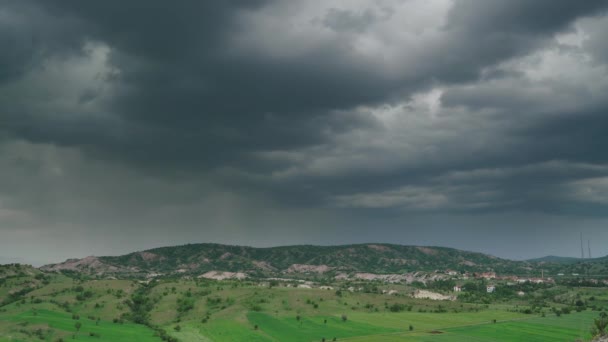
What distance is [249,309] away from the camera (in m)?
196

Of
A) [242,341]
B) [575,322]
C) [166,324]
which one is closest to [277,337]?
[242,341]

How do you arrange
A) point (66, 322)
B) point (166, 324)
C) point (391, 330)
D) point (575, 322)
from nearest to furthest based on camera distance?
point (66, 322) → point (391, 330) → point (166, 324) → point (575, 322)

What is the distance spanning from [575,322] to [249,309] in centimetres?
13651

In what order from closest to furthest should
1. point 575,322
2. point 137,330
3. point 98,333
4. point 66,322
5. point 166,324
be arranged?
point 98,333
point 66,322
point 137,330
point 166,324
point 575,322

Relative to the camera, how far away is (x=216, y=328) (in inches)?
6309

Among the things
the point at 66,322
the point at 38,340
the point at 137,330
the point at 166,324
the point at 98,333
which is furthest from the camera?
the point at 166,324

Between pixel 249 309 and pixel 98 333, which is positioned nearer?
pixel 98 333

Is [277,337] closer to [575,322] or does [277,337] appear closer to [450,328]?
[450,328]

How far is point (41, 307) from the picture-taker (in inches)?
6786

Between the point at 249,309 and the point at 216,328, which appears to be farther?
the point at 249,309

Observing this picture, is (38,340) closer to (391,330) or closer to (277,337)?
(277,337)

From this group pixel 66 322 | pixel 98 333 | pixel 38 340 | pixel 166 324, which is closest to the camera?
pixel 38 340

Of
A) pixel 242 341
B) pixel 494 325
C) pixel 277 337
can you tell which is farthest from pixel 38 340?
pixel 494 325

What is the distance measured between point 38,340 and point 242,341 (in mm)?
58082
